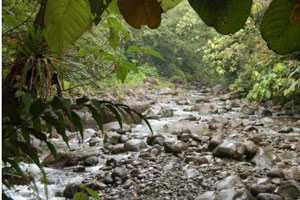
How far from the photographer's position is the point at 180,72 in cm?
2036

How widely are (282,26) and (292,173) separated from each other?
3952mm

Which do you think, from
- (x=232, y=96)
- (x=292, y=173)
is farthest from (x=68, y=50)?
(x=232, y=96)

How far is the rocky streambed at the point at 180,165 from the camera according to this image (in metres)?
3.56

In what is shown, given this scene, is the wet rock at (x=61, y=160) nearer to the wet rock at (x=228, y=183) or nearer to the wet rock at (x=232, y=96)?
the wet rock at (x=228, y=183)

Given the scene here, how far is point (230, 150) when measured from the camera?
4.82 meters

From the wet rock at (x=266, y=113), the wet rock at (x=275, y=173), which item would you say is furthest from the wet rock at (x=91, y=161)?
the wet rock at (x=266, y=113)

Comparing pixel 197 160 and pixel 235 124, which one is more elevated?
pixel 235 124

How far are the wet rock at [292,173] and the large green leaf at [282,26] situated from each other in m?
3.84

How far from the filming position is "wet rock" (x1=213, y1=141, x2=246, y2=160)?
4.78 metres

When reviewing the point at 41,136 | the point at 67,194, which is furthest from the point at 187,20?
the point at 41,136

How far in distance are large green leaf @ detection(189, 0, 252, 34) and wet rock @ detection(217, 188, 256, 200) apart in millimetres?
A: 3088

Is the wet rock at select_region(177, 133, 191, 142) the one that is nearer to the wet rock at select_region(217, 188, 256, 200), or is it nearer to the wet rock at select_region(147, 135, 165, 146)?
the wet rock at select_region(147, 135, 165, 146)

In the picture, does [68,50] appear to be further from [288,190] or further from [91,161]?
[91,161]

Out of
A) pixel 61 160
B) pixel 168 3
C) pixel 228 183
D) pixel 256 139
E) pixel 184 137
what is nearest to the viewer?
pixel 168 3
